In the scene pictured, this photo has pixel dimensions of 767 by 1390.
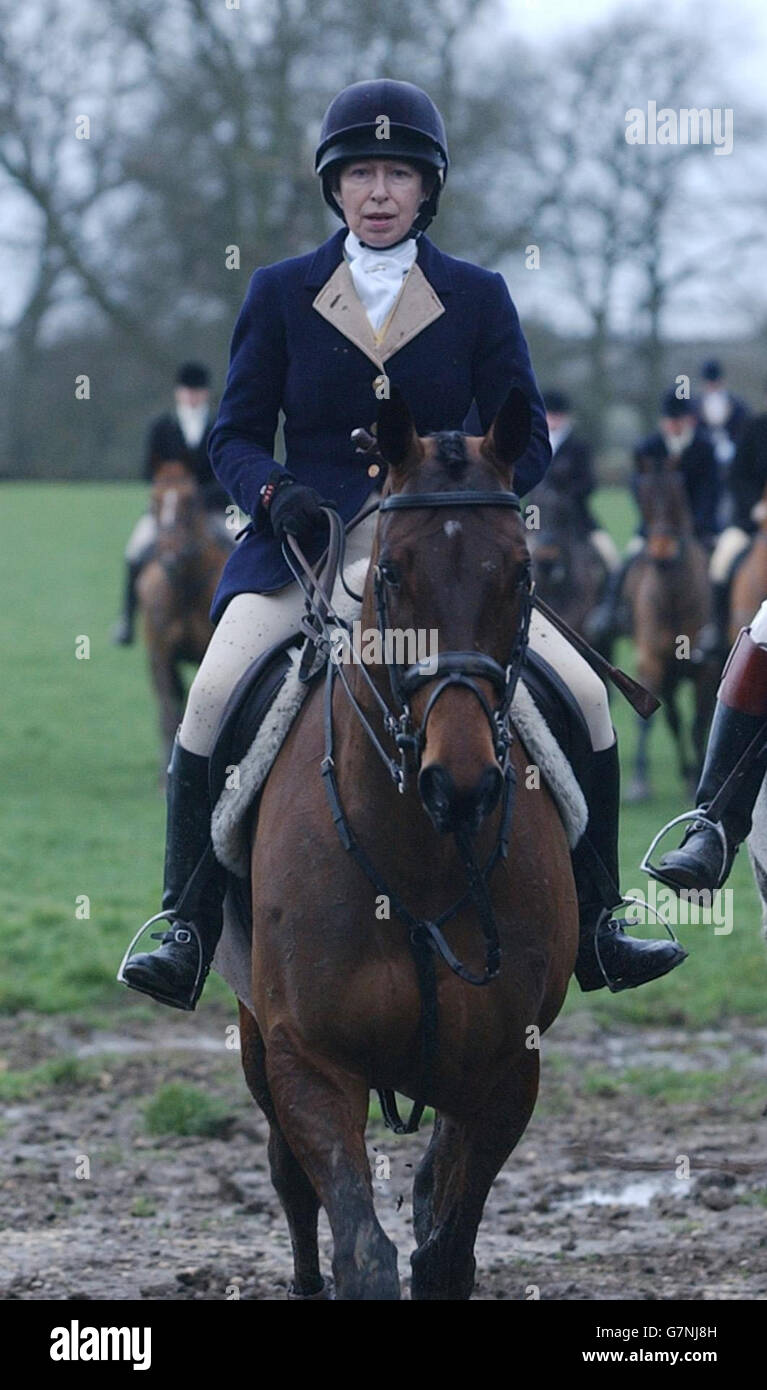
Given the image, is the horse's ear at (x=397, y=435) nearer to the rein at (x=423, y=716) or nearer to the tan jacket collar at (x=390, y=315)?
the rein at (x=423, y=716)

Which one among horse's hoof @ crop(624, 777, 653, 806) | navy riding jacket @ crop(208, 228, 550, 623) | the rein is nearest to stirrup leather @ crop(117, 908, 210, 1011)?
the rein

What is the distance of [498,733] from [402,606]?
0.32m

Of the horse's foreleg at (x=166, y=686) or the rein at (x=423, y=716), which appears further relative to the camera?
the horse's foreleg at (x=166, y=686)

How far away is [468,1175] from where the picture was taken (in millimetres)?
4750

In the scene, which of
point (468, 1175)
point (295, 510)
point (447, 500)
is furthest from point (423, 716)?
point (468, 1175)

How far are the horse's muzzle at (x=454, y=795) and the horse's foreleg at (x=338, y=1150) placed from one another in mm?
805

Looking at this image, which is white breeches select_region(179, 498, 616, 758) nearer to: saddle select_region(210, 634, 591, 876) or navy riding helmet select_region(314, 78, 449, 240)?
saddle select_region(210, 634, 591, 876)

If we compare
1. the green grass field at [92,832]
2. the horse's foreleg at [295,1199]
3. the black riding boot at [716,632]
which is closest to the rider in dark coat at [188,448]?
the green grass field at [92,832]

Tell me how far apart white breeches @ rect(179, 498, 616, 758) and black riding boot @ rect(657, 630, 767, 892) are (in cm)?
98

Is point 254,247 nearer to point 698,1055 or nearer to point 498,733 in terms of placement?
point 698,1055

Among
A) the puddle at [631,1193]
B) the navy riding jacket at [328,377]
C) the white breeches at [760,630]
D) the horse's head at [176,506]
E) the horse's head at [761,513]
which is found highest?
the horse's head at [176,506]

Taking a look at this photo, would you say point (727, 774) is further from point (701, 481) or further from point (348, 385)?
point (701, 481)

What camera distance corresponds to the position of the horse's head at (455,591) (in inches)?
155
